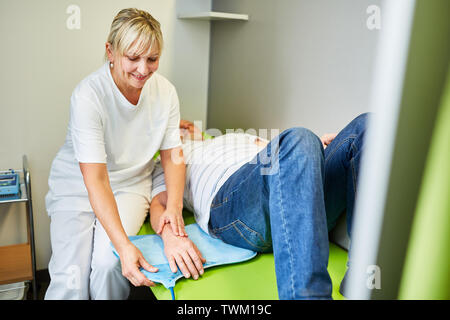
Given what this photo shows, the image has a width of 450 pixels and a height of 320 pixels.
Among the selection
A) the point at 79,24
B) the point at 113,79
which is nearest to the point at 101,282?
the point at 113,79

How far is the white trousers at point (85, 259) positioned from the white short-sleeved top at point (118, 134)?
60mm

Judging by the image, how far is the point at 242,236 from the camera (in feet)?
3.66

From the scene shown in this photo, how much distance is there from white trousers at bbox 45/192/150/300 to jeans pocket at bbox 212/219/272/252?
12.8 inches

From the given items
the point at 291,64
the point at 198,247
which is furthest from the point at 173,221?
the point at 291,64

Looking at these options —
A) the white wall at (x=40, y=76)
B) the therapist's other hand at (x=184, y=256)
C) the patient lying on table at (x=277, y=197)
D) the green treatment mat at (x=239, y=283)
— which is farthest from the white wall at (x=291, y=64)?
the therapist's other hand at (x=184, y=256)

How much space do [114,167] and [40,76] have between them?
600mm

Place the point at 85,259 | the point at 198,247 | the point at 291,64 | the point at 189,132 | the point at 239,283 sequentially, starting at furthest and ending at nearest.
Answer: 1. the point at 189,132
2. the point at 291,64
3. the point at 85,259
4. the point at 198,247
5. the point at 239,283

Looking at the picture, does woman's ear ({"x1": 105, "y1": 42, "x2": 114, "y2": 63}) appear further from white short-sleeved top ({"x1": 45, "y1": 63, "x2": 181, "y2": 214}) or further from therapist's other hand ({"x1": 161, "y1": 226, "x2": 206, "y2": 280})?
therapist's other hand ({"x1": 161, "y1": 226, "x2": 206, "y2": 280})

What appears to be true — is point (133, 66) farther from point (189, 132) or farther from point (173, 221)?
point (189, 132)

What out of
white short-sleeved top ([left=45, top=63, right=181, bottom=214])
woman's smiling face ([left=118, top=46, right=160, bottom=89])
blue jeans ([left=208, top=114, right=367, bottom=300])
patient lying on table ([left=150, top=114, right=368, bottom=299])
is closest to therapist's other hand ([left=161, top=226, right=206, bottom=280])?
patient lying on table ([left=150, top=114, right=368, bottom=299])

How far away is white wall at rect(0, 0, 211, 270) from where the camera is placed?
1.60 meters

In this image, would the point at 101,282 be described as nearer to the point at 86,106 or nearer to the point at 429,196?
the point at 86,106

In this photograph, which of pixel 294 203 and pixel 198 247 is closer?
pixel 294 203
